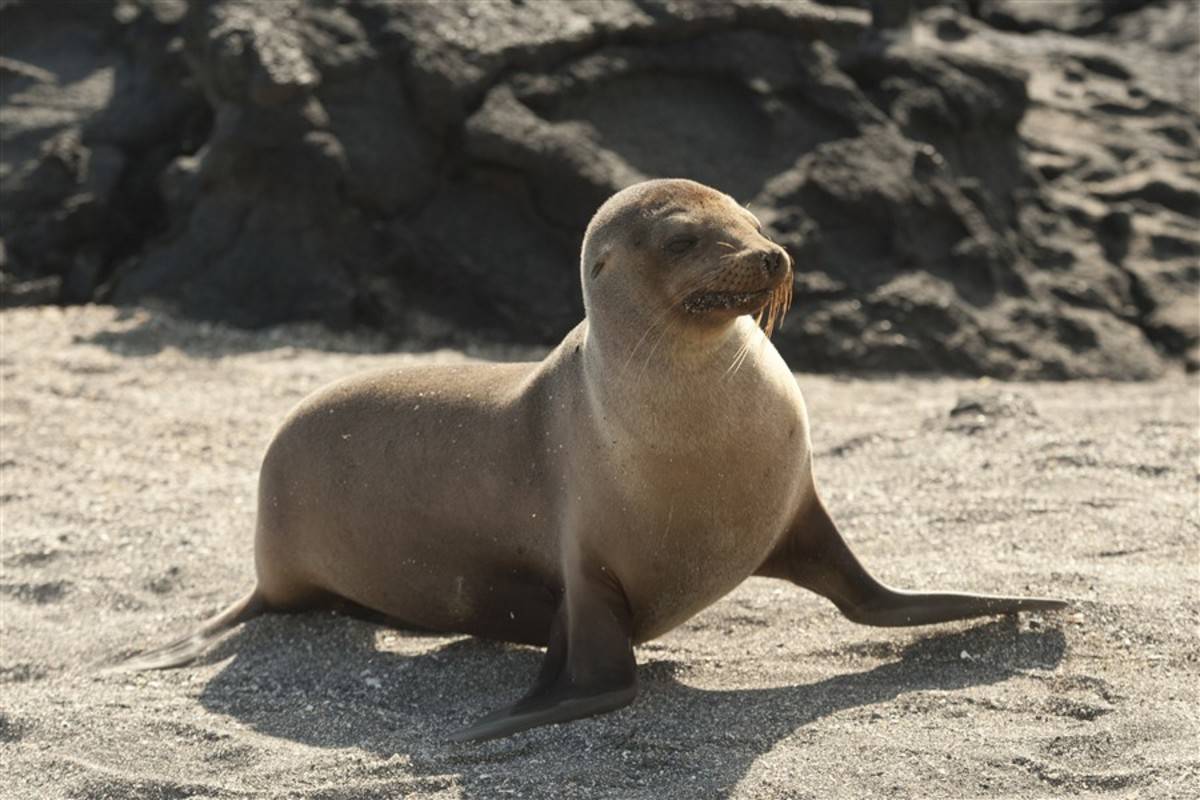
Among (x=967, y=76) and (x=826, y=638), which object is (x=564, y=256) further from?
(x=826, y=638)

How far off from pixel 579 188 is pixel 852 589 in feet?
15.6

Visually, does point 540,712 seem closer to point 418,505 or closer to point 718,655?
point 718,655

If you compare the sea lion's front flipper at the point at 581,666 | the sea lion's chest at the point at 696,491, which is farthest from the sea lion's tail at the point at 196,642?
the sea lion's chest at the point at 696,491

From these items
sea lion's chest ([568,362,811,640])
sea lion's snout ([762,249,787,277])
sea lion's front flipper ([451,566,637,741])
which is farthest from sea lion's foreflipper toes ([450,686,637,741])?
sea lion's snout ([762,249,787,277])

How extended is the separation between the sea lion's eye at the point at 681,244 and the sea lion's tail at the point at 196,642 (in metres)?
1.91

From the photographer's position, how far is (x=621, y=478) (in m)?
4.78

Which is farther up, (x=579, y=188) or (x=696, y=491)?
(x=696, y=491)

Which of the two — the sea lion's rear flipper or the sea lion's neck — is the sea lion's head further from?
the sea lion's rear flipper

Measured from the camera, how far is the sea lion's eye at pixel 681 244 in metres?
4.70

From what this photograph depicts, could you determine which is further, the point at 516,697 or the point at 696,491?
the point at 516,697

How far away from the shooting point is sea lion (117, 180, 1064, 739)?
4.70 meters

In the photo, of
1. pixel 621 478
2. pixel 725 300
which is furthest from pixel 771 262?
pixel 621 478

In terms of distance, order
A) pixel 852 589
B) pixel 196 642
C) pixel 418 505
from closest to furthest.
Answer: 1. pixel 852 589
2. pixel 418 505
3. pixel 196 642

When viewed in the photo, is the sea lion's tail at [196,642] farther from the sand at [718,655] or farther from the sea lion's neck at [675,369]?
the sea lion's neck at [675,369]
